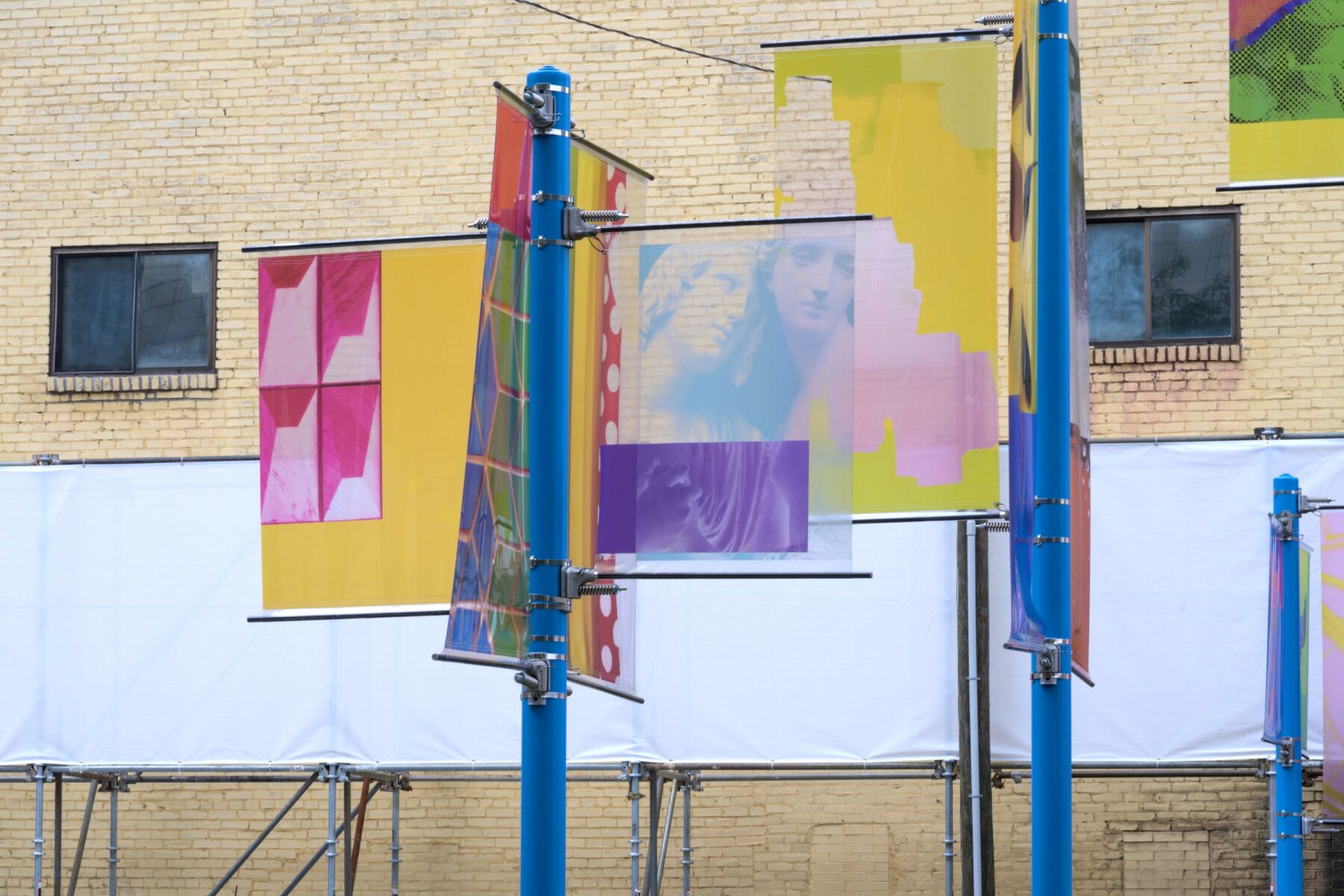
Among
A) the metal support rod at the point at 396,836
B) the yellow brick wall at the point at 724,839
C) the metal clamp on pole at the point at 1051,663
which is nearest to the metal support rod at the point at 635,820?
the yellow brick wall at the point at 724,839

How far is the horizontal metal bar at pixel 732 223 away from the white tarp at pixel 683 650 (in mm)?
5140

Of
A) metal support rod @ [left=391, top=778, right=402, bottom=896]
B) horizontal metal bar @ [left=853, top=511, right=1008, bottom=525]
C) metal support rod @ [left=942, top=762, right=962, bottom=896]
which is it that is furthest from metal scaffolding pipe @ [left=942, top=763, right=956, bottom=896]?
horizontal metal bar @ [left=853, top=511, right=1008, bottom=525]

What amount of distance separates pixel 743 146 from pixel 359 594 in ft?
23.0

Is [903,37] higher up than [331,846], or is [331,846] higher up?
[903,37]

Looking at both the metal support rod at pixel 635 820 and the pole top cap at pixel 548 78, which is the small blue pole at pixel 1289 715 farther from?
the pole top cap at pixel 548 78

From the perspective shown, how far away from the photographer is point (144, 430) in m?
13.2

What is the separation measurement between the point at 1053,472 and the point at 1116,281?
6711 mm

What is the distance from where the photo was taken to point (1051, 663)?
247 inches

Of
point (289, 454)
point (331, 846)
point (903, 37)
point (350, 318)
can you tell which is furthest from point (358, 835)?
point (903, 37)

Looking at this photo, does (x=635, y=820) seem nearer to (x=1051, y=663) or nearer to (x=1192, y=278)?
(x=1051, y=663)

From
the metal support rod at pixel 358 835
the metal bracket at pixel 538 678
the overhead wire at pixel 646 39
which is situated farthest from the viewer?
the overhead wire at pixel 646 39

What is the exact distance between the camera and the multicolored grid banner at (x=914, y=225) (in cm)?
629

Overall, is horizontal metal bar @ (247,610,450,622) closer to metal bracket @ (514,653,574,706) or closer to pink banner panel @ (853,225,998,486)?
metal bracket @ (514,653,574,706)

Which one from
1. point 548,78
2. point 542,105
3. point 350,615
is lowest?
point 350,615
